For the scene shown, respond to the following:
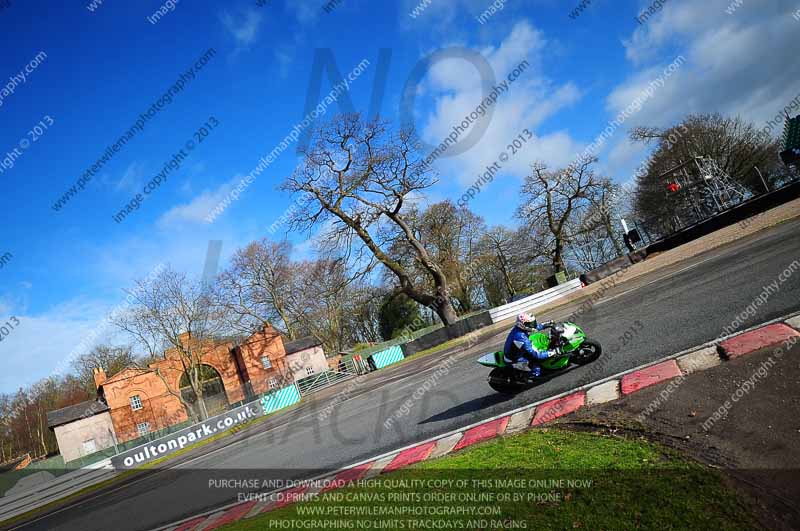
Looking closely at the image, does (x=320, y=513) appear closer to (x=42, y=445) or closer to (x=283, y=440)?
(x=283, y=440)

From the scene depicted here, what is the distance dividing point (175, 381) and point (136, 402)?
4.60 m

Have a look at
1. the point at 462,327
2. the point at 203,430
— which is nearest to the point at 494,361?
the point at 462,327

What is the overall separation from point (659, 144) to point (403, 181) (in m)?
37.1

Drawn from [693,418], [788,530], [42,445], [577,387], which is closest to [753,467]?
[788,530]

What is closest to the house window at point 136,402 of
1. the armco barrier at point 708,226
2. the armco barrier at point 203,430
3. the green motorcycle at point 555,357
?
the armco barrier at point 203,430

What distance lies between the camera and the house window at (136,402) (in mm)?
47438

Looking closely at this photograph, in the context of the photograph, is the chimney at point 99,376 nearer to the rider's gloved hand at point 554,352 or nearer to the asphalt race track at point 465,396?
the asphalt race track at point 465,396

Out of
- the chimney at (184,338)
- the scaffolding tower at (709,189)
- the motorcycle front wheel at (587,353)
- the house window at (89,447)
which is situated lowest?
the motorcycle front wheel at (587,353)

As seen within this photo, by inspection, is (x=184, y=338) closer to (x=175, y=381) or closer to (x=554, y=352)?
(x=175, y=381)

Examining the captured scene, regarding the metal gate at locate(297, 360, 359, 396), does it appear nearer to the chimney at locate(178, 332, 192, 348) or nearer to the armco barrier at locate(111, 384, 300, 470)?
the armco barrier at locate(111, 384, 300, 470)

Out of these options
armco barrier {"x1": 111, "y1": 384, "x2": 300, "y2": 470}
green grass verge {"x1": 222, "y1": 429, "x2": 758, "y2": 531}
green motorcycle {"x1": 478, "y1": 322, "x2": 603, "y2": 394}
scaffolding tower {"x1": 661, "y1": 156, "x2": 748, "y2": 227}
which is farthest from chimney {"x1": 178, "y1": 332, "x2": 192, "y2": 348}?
scaffolding tower {"x1": 661, "y1": 156, "x2": 748, "y2": 227}

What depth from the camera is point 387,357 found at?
117 ft

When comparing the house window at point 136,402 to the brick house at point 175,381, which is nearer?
the brick house at point 175,381

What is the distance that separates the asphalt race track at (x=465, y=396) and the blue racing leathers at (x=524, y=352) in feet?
1.38
